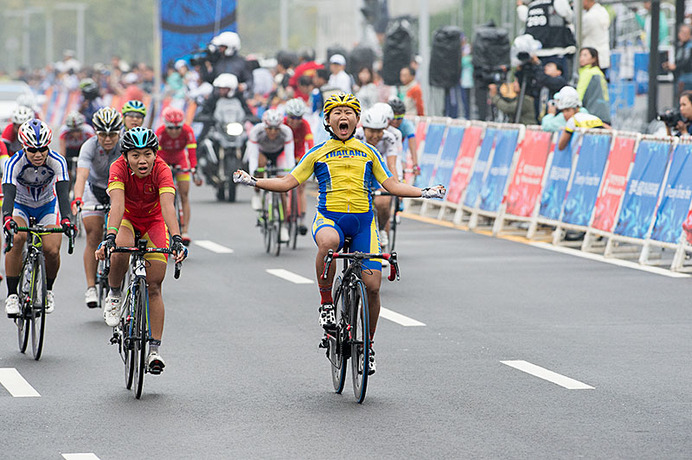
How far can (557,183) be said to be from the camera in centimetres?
1861

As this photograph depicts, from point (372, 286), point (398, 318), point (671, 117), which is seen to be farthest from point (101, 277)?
point (671, 117)

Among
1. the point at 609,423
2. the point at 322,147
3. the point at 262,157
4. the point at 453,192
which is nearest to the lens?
the point at 609,423

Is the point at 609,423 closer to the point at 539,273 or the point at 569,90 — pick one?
the point at 539,273

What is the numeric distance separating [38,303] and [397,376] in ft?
8.60

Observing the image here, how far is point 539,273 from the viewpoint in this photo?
15.8m

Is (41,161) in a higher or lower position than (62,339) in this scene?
higher

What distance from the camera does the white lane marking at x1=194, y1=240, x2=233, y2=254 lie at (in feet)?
58.9

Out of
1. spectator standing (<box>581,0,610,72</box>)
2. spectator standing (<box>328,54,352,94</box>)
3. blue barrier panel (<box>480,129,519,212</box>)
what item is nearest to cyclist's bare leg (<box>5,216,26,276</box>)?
blue barrier panel (<box>480,129,519,212</box>)

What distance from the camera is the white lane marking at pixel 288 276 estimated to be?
15108 millimetres

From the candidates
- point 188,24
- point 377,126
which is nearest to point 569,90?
point 377,126

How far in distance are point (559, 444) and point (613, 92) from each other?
692 inches

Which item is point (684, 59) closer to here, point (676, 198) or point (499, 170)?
point (499, 170)

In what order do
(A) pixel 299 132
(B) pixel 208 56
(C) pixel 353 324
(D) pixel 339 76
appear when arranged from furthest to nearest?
(B) pixel 208 56 < (D) pixel 339 76 < (A) pixel 299 132 < (C) pixel 353 324

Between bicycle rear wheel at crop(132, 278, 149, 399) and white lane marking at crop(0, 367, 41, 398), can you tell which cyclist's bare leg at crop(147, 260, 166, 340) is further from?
white lane marking at crop(0, 367, 41, 398)
